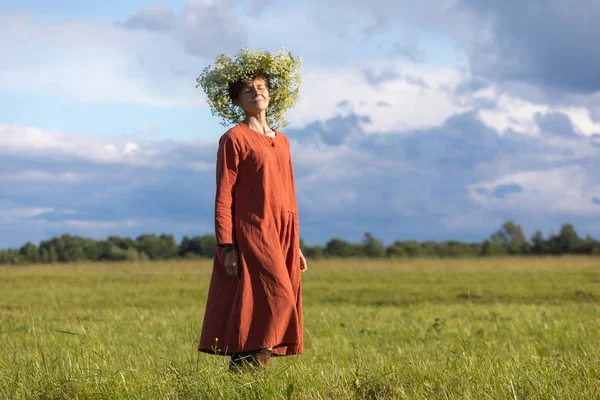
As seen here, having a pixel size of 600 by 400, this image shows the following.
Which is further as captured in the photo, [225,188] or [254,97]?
[254,97]

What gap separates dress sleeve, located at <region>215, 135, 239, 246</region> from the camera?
475 centimetres

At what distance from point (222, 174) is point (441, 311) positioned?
981 centimetres

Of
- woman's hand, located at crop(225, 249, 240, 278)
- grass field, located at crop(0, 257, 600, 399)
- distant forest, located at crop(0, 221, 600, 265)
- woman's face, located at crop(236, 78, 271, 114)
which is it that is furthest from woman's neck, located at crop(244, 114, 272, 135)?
distant forest, located at crop(0, 221, 600, 265)

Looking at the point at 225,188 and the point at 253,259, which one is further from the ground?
the point at 225,188

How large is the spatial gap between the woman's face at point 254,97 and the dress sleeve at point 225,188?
0.38 metres

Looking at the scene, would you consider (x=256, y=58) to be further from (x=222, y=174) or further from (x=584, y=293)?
(x=584, y=293)

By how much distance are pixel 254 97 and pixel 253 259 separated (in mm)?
1276

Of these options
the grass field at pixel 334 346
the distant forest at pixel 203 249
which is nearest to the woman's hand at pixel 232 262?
the grass field at pixel 334 346

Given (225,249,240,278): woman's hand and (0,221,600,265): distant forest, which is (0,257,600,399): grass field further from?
(0,221,600,265): distant forest

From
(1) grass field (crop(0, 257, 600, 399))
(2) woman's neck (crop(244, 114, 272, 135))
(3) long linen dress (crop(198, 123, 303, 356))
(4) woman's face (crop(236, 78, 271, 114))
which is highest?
(4) woman's face (crop(236, 78, 271, 114))

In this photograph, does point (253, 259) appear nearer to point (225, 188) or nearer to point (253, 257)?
point (253, 257)

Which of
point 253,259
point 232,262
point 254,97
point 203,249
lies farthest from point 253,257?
point 203,249

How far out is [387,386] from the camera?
4.33 meters

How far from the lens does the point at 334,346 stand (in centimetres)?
822
